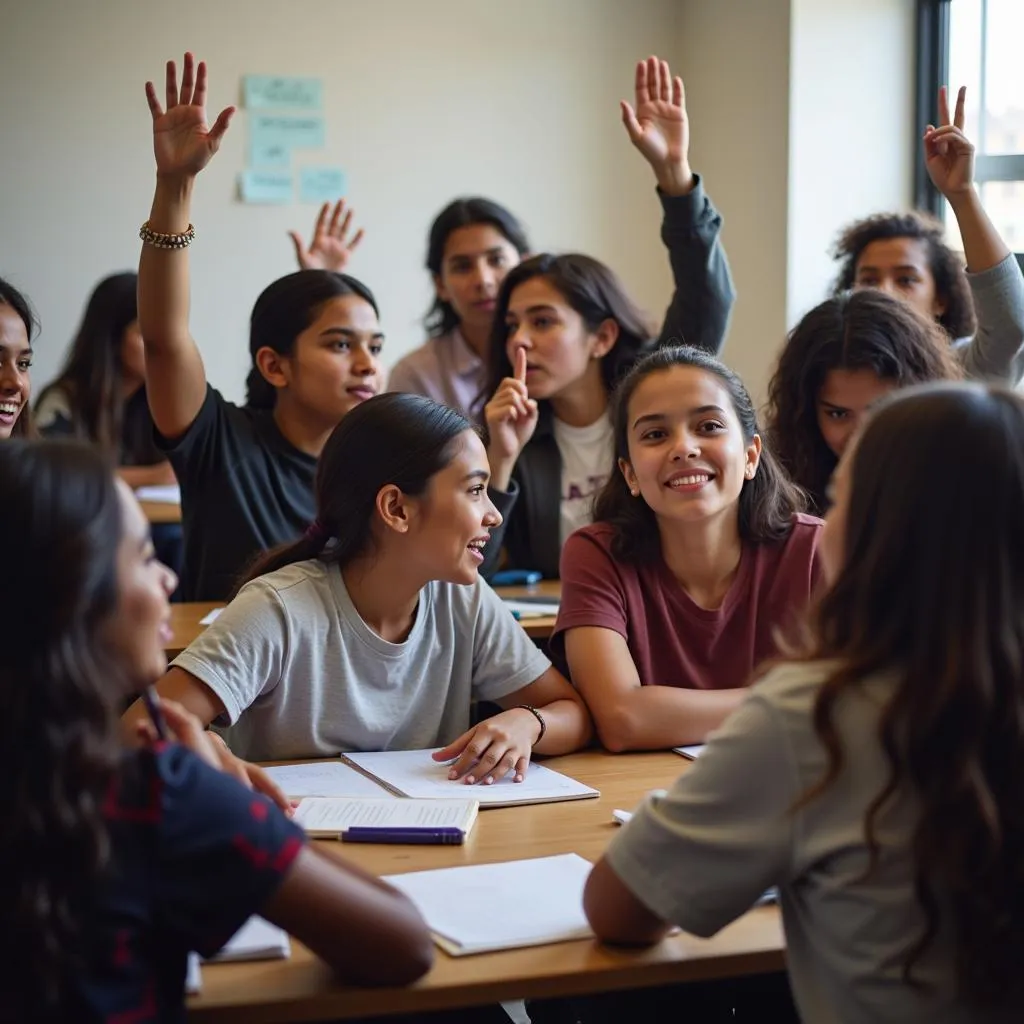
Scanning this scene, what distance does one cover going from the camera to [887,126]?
14.2 ft

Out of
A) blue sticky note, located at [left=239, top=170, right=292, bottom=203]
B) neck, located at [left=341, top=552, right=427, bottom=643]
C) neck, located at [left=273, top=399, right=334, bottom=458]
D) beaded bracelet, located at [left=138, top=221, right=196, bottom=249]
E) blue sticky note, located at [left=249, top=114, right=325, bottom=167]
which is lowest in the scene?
neck, located at [left=341, top=552, right=427, bottom=643]

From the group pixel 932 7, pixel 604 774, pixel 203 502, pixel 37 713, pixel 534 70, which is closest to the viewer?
pixel 37 713

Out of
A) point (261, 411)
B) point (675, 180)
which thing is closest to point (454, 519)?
point (261, 411)

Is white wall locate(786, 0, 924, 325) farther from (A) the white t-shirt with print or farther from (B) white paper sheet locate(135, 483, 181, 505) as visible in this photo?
(B) white paper sheet locate(135, 483, 181, 505)

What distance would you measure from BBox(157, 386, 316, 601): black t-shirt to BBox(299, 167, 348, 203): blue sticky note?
1858 millimetres

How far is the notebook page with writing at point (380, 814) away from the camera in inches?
61.2

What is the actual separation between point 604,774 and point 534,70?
11.5 ft

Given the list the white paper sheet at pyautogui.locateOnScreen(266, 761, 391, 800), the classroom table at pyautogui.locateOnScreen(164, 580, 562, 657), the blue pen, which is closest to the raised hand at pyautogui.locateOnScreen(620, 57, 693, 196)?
the classroom table at pyautogui.locateOnScreen(164, 580, 562, 657)

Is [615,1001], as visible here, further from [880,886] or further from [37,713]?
[37,713]

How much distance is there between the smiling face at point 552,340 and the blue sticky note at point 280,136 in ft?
5.36

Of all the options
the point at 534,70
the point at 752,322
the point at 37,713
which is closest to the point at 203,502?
the point at 37,713

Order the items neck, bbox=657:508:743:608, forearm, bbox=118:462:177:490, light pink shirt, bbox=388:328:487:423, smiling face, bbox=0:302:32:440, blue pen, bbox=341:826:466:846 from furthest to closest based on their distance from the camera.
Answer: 1. forearm, bbox=118:462:177:490
2. light pink shirt, bbox=388:328:487:423
3. smiling face, bbox=0:302:32:440
4. neck, bbox=657:508:743:608
5. blue pen, bbox=341:826:466:846

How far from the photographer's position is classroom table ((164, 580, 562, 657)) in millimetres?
2393

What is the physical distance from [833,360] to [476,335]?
4.55 ft
